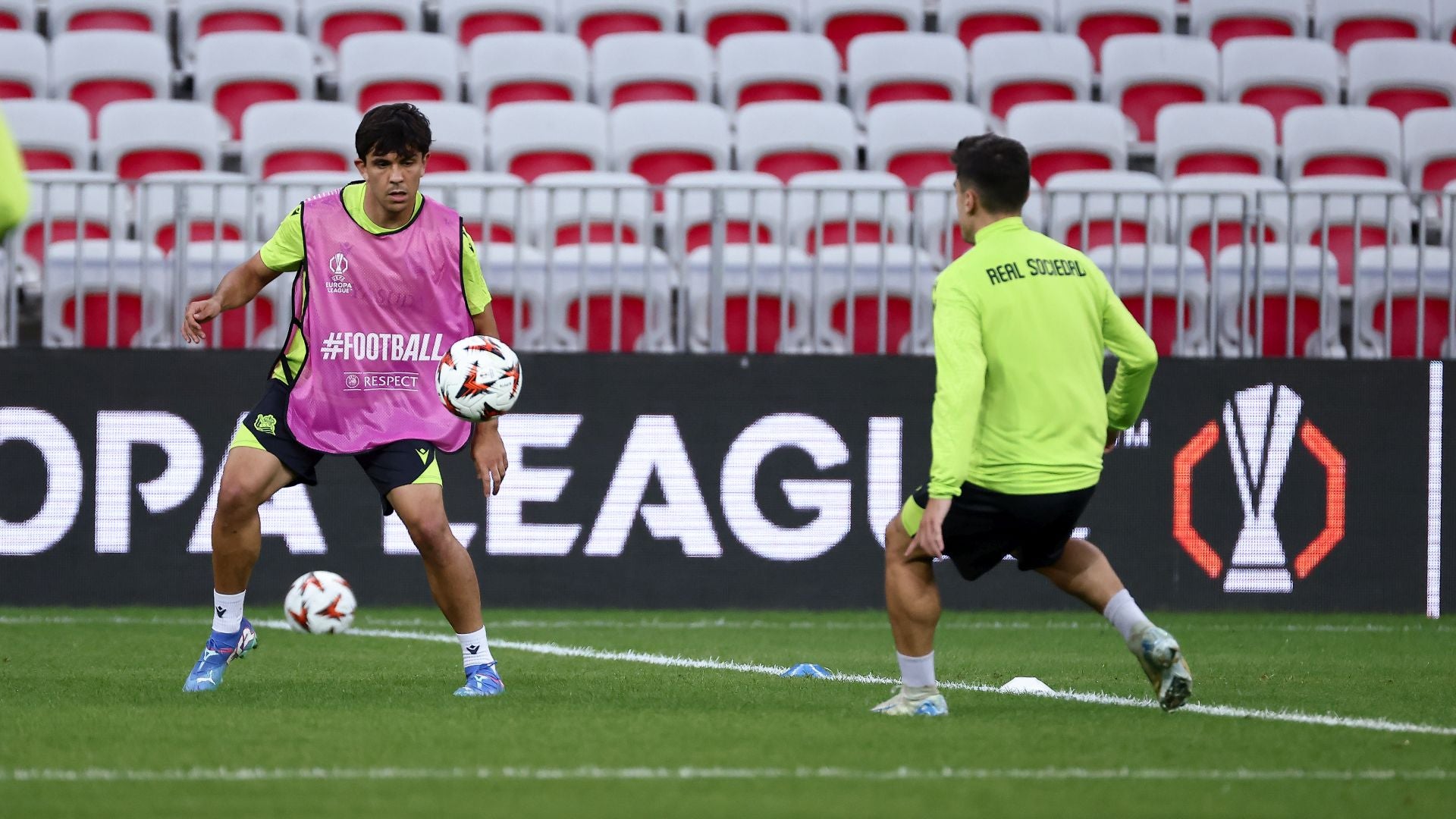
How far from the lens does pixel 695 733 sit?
5598 mm

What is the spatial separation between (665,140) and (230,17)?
12.3 feet

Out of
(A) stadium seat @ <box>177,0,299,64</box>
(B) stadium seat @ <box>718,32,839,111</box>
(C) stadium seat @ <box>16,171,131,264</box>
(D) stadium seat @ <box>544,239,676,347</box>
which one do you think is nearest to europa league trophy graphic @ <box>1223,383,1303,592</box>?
(D) stadium seat @ <box>544,239,676,347</box>

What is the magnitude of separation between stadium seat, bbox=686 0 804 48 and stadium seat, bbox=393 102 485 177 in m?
2.66

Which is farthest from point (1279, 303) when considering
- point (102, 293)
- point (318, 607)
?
point (102, 293)

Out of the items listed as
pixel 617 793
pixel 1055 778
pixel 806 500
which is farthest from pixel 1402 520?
pixel 617 793

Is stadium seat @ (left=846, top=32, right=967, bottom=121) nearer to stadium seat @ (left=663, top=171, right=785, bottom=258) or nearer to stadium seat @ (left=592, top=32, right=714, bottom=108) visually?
stadium seat @ (left=592, top=32, right=714, bottom=108)

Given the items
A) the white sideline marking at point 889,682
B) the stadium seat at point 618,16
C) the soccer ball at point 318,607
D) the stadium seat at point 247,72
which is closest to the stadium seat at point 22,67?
the stadium seat at point 247,72

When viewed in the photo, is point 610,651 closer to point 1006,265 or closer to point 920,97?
point 1006,265

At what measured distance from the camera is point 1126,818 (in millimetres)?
4223

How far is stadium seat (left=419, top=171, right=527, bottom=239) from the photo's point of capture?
34.3 ft

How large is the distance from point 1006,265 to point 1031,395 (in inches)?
15.9

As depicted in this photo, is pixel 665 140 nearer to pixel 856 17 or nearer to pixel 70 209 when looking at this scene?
pixel 856 17

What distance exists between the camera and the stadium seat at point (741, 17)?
14789 mm

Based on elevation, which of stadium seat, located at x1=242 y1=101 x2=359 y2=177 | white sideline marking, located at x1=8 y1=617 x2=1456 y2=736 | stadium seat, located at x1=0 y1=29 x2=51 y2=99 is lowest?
white sideline marking, located at x1=8 y1=617 x2=1456 y2=736
